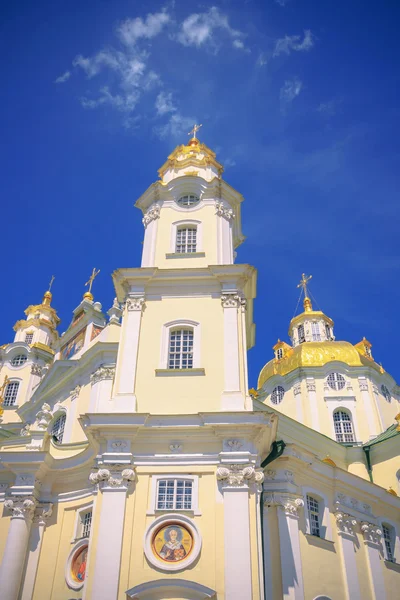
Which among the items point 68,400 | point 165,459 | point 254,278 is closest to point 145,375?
point 165,459

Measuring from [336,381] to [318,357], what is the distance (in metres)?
2.51

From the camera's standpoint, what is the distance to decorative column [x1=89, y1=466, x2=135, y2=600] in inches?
611

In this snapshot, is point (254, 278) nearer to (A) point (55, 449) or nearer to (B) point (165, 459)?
(B) point (165, 459)

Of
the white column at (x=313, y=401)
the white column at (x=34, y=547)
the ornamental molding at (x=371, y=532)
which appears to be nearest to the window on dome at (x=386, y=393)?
the white column at (x=313, y=401)

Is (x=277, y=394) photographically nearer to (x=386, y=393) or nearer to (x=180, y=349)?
(x=386, y=393)

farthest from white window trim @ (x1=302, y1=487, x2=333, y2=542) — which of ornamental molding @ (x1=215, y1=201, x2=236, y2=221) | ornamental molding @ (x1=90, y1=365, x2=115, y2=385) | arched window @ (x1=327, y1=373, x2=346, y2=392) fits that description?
arched window @ (x1=327, y1=373, x2=346, y2=392)

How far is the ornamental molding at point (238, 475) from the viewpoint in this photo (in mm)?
17094

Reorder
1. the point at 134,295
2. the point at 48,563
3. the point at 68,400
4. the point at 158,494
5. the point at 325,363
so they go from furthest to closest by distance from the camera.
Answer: the point at 325,363, the point at 68,400, the point at 134,295, the point at 48,563, the point at 158,494

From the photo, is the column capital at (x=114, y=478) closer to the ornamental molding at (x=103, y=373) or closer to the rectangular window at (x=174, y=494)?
the rectangular window at (x=174, y=494)

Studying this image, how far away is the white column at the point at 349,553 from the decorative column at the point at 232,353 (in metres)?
7.87

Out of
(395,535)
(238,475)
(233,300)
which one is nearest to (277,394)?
(395,535)

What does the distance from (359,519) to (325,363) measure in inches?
670

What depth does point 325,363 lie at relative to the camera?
3953cm

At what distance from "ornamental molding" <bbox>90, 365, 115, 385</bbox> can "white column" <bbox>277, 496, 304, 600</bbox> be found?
931 cm
